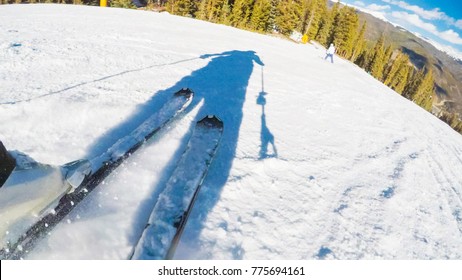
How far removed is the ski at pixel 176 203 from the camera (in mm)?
2520

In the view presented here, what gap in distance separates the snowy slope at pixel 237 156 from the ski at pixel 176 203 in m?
0.34

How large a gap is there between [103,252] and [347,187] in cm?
360

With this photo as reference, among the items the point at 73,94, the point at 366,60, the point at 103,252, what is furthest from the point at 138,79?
the point at 366,60

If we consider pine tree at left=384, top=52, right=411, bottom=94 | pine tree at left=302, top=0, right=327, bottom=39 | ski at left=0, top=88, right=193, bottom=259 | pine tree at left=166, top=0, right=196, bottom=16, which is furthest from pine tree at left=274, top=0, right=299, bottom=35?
ski at left=0, top=88, right=193, bottom=259

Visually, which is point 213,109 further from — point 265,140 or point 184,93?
point 265,140

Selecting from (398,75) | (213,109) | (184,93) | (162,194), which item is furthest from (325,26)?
(162,194)

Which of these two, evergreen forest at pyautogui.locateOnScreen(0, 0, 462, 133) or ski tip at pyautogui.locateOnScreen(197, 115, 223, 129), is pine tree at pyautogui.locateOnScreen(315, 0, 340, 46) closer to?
evergreen forest at pyautogui.locateOnScreen(0, 0, 462, 133)

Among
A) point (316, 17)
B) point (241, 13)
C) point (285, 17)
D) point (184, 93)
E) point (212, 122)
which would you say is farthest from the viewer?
point (316, 17)

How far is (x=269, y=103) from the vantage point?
7766mm

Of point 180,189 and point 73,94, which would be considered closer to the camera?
point 180,189

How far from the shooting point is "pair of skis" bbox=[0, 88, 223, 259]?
2.49 m

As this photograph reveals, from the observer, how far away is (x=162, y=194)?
10.2ft

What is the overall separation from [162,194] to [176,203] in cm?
22
